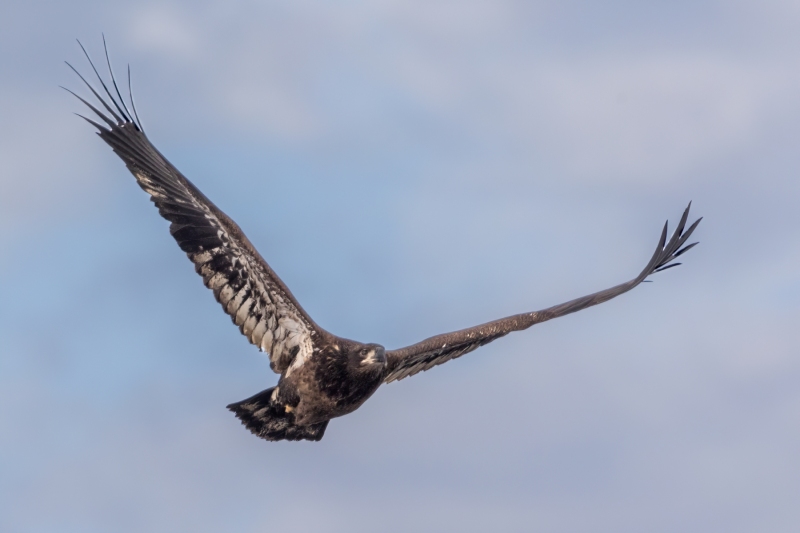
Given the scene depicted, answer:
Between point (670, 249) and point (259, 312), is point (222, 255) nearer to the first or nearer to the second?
point (259, 312)

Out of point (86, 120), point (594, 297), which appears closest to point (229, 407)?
point (86, 120)

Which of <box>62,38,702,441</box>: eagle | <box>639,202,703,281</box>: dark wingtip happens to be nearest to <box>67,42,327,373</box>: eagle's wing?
<box>62,38,702,441</box>: eagle

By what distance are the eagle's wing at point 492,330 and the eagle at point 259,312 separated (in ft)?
1.62

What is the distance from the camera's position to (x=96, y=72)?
1430cm

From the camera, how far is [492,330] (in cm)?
1617

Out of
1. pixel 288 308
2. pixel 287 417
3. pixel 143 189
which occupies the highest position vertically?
pixel 143 189

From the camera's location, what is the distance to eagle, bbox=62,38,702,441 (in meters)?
14.0

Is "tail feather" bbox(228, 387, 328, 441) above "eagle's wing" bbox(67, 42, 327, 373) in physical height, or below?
below

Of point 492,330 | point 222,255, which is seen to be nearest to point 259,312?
point 222,255

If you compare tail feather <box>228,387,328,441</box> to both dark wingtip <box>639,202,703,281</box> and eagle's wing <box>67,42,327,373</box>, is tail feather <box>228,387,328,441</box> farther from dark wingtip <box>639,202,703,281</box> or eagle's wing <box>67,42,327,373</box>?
dark wingtip <box>639,202,703,281</box>

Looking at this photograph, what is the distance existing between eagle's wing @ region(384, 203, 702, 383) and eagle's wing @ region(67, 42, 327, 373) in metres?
1.31

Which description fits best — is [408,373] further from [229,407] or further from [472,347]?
[229,407]

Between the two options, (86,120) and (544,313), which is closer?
(86,120)

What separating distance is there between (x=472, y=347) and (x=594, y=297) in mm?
1777
